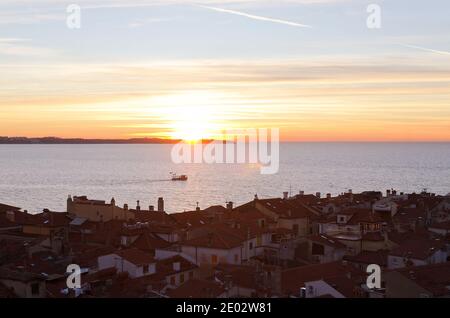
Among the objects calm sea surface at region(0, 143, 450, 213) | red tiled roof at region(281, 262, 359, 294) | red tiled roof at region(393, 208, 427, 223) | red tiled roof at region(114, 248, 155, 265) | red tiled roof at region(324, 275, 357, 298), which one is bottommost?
calm sea surface at region(0, 143, 450, 213)

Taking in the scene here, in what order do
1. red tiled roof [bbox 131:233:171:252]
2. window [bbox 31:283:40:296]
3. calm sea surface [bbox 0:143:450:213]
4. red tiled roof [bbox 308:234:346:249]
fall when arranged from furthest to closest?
1. calm sea surface [bbox 0:143:450:213]
2. red tiled roof [bbox 131:233:171:252]
3. red tiled roof [bbox 308:234:346:249]
4. window [bbox 31:283:40:296]

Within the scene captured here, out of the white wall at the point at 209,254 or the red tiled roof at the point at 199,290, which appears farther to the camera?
the white wall at the point at 209,254

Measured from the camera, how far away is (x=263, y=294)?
780 inches

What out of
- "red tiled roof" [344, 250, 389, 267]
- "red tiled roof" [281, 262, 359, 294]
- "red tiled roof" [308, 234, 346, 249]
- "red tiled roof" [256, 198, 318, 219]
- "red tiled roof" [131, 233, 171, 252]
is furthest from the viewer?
"red tiled roof" [256, 198, 318, 219]

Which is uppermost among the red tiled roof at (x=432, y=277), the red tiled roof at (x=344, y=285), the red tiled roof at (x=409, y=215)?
the red tiled roof at (x=432, y=277)

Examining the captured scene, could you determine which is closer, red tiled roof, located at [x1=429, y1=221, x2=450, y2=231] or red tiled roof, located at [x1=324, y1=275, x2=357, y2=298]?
red tiled roof, located at [x1=324, y1=275, x2=357, y2=298]

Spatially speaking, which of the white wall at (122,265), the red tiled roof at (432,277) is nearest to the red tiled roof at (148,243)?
the white wall at (122,265)

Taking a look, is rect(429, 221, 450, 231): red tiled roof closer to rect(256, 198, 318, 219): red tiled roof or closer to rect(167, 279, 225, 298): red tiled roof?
rect(256, 198, 318, 219): red tiled roof

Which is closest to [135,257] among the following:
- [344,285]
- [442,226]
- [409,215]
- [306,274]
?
[306,274]

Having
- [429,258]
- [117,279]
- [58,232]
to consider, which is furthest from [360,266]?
[58,232]

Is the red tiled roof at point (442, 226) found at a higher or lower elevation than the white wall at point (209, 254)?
higher

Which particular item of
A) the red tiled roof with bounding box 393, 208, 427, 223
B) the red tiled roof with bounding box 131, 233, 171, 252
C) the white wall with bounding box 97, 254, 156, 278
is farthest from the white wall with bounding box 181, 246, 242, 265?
the red tiled roof with bounding box 393, 208, 427, 223

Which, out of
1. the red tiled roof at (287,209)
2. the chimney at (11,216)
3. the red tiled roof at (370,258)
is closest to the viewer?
the red tiled roof at (370,258)

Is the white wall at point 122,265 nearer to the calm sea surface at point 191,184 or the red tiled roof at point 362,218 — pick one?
the red tiled roof at point 362,218
